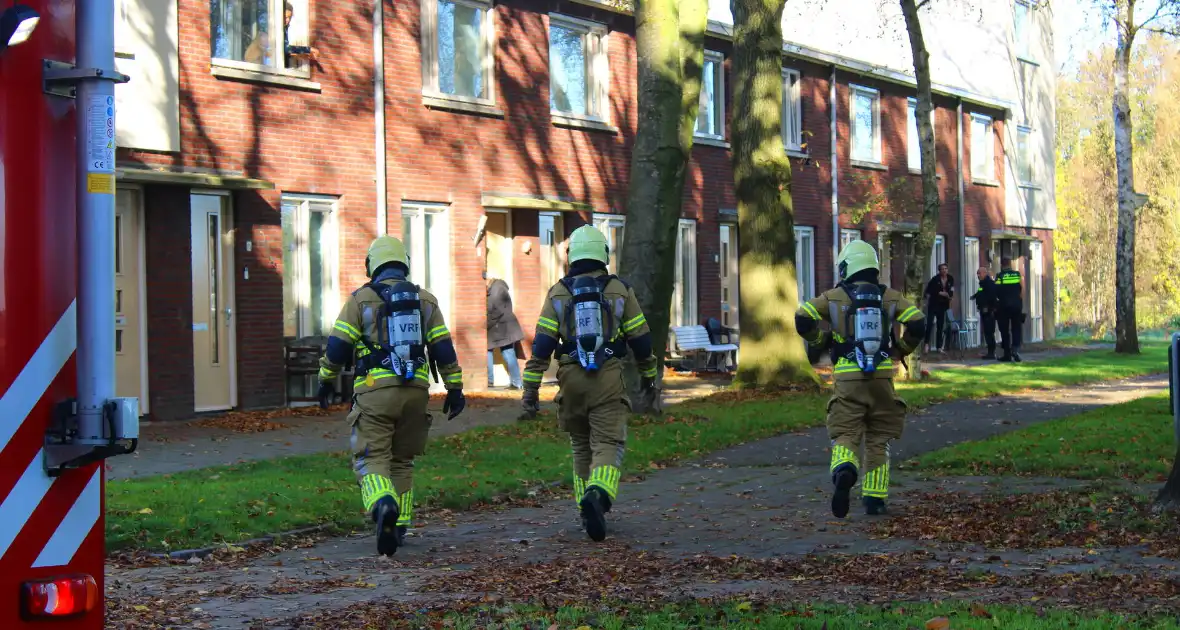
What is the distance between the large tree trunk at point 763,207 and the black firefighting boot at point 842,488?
1072 cm

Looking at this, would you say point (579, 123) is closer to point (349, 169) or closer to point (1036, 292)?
point (349, 169)

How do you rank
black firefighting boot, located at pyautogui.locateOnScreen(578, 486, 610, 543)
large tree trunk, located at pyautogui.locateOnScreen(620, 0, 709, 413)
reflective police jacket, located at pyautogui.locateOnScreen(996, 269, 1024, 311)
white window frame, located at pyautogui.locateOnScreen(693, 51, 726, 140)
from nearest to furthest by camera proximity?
1. black firefighting boot, located at pyautogui.locateOnScreen(578, 486, 610, 543)
2. large tree trunk, located at pyautogui.locateOnScreen(620, 0, 709, 413)
3. white window frame, located at pyautogui.locateOnScreen(693, 51, 726, 140)
4. reflective police jacket, located at pyautogui.locateOnScreen(996, 269, 1024, 311)

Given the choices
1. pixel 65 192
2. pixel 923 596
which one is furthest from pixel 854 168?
pixel 65 192

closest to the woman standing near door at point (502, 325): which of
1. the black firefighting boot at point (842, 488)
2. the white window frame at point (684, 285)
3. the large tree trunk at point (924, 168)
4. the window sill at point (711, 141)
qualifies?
the white window frame at point (684, 285)

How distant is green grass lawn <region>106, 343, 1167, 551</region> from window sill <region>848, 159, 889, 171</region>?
13911 millimetres

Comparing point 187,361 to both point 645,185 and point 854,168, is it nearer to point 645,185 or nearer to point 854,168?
point 645,185

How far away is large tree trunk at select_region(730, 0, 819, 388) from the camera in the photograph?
20828 millimetres

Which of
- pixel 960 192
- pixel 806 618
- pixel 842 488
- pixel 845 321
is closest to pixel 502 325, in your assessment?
pixel 845 321

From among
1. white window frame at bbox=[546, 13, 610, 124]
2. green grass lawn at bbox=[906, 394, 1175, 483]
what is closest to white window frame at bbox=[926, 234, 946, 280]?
white window frame at bbox=[546, 13, 610, 124]

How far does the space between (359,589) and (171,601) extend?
36.6 inches

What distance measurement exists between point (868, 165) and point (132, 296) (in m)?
21.1

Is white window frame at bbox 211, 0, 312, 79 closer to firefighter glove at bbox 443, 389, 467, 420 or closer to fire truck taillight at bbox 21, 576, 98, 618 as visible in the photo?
firefighter glove at bbox 443, 389, 467, 420

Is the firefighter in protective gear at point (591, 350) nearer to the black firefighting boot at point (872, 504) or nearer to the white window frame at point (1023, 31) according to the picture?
the black firefighting boot at point (872, 504)

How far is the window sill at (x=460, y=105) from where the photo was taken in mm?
21500
